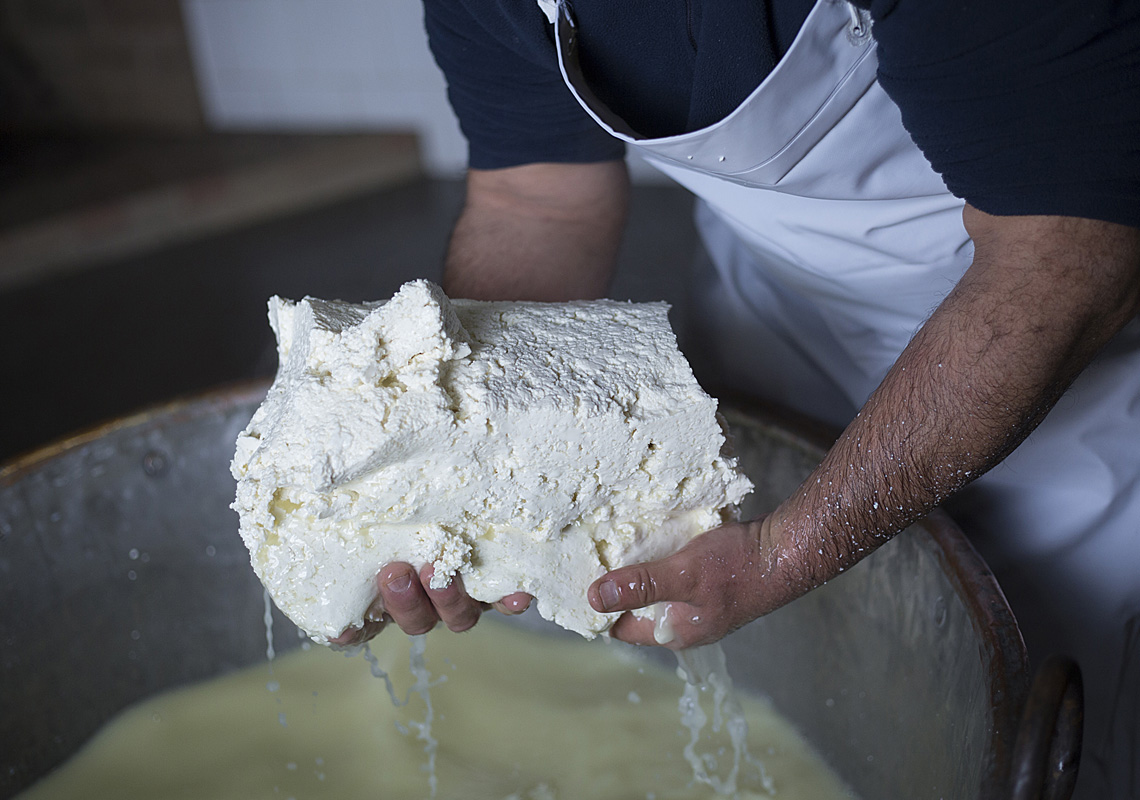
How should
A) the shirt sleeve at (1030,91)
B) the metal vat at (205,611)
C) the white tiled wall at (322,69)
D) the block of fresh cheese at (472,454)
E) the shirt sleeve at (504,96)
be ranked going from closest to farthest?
the shirt sleeve at (1030,91) < the block of fresh cheese at (472,454) < the metal vat at (205,611) < the shirt sleeve at (504,96) < the white tiled wall at (322,69)

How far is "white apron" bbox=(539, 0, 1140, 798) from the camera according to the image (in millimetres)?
780

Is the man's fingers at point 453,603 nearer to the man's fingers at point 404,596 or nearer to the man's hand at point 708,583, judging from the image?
the man's fingers at point 404,596

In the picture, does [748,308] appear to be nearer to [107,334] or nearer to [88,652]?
[88,652]

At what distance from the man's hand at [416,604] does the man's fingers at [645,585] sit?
0.25ft

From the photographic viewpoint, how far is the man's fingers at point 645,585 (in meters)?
0.75

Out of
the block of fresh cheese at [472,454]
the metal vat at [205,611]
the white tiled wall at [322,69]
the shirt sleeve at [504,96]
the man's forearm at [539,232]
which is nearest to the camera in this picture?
the block of fresh cheese at [472,454]

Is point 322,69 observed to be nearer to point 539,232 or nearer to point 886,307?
point 539,232

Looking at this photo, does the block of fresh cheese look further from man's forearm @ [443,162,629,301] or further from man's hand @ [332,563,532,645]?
man's forearm @ [443,162,629,301]

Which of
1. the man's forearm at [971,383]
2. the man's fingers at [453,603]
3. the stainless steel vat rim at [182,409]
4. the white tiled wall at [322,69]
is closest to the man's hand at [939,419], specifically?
the man's forearm at [971,383]

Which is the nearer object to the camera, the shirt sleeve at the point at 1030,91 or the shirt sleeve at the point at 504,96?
the shirt sleeve at the point at 1030,91

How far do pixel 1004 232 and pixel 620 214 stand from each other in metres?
0.56

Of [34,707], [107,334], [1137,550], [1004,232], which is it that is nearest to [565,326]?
[1004,232]

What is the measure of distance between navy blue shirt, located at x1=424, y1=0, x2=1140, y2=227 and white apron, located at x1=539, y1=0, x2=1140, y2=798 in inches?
1.4

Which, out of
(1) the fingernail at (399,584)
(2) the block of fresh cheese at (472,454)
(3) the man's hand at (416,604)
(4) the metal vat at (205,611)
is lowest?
(4) the metal vat at (205,611)
